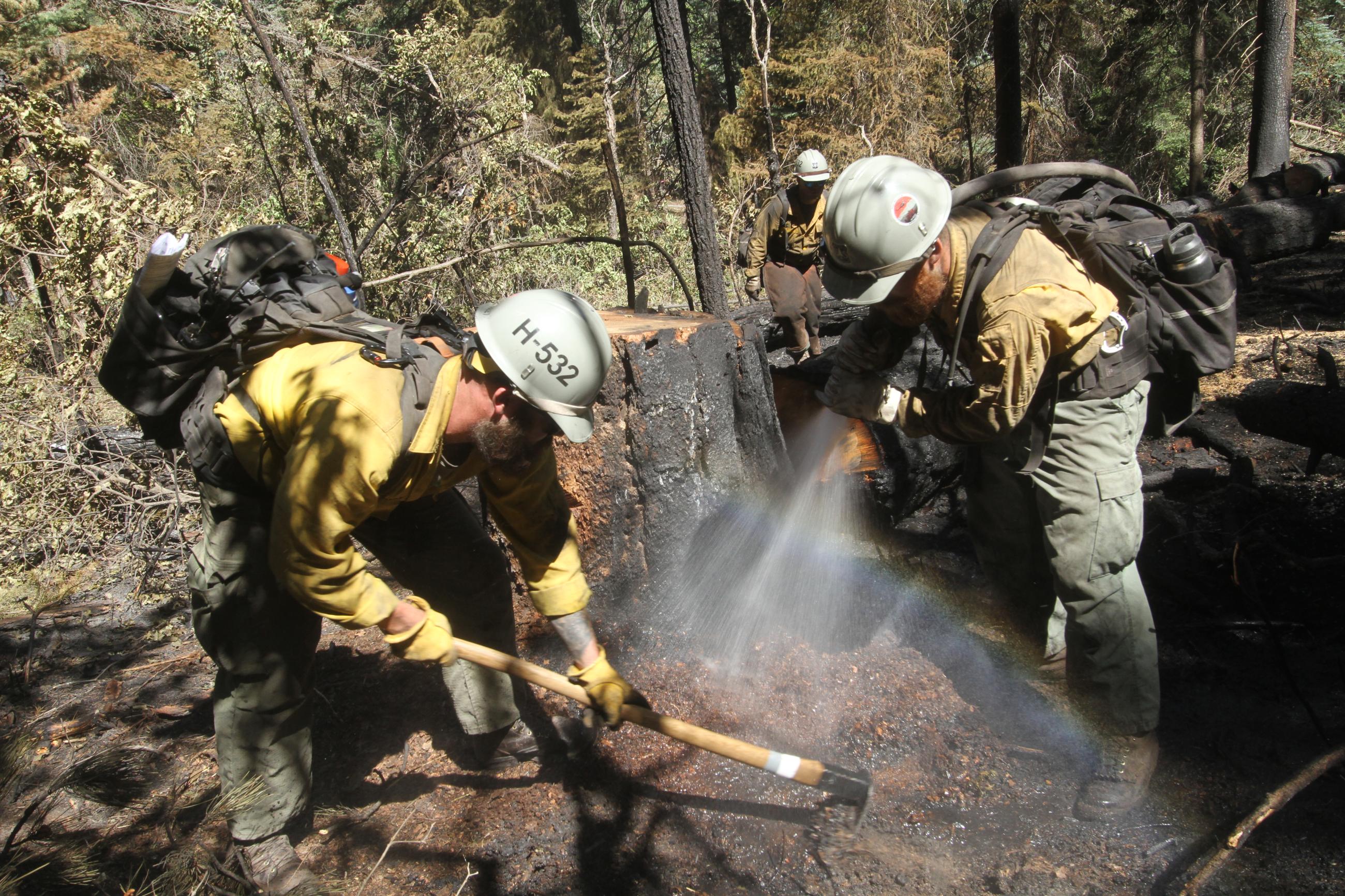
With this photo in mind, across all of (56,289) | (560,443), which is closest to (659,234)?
(56,289)

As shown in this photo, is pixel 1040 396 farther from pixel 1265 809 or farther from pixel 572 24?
pixel 572 24

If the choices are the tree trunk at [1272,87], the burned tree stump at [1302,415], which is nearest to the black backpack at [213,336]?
the burned tree stump at [1302,415]

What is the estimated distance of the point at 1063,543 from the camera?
256cm

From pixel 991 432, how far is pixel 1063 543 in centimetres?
53

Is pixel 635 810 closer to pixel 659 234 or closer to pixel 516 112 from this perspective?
pixel 516 112

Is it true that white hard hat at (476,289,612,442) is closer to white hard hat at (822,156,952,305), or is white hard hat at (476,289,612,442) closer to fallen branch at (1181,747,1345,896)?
white hard hat at (822,156,952,305)

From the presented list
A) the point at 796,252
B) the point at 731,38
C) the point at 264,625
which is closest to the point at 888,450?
the point at 264,625

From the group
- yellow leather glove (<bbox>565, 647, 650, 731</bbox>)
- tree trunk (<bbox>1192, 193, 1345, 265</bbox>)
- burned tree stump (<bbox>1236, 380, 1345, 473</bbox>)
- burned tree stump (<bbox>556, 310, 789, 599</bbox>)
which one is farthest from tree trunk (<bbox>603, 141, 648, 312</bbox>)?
tree trunk (<bbox>1192, 193, 1345, 265</bbox>)

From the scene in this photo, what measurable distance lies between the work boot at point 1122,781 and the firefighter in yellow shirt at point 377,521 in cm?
158

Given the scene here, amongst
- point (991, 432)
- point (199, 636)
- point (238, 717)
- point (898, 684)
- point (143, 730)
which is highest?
point (991, 432)

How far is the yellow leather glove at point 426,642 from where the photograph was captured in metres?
2.27

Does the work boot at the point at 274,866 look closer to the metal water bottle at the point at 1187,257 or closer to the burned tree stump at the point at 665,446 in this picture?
the burned tree stump at the point at 665,446

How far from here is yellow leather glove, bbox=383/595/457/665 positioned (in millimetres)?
2266

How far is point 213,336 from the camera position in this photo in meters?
2.34
